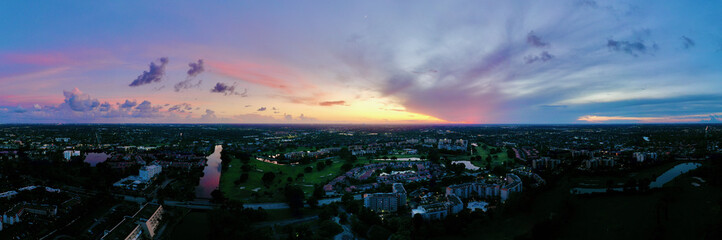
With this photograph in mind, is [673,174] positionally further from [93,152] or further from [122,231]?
[93,152]

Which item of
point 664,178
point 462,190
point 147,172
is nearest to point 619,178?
point 664,178

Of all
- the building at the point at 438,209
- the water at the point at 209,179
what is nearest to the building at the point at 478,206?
the building at the point at 438,209

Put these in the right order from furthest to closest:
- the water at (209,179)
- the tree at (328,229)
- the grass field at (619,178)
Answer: the water at (209,179)
the grass field at (619,178)
the tree at (328,229)

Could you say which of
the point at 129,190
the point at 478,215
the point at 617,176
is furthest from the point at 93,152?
the point at 617,176

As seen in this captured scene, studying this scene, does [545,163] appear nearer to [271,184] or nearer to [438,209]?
[438,209]

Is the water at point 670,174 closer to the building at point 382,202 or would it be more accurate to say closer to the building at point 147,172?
the building at point 382,202

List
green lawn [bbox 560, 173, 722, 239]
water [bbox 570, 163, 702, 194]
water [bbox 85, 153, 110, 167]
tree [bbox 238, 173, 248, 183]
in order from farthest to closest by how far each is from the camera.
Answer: water [bbox 85, 153, 110, 167] → tree [bbox 238, 173, 248, 183] → water [bbox 570, 163, 702, 194] → green lawn [bbox 560, 173, 722, 239]

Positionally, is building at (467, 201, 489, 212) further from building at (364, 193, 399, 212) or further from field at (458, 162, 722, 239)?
building at (364, 193, 399, 212)

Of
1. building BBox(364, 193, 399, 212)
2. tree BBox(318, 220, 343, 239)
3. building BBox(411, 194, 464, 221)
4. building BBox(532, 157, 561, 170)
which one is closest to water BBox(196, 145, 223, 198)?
tree BBox(318, 220, 343, 239)
